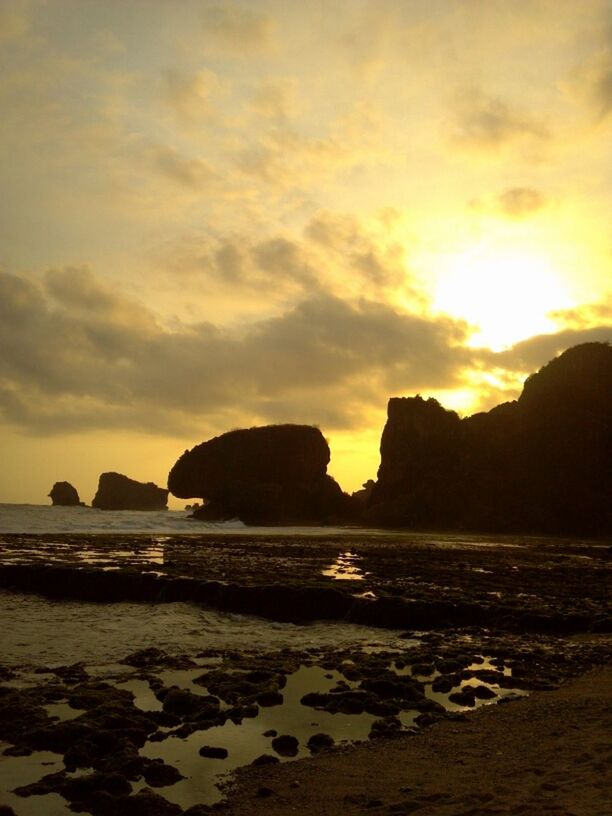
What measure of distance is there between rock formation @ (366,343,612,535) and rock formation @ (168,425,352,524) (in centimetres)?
1095

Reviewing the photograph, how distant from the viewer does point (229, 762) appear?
30.9 ft

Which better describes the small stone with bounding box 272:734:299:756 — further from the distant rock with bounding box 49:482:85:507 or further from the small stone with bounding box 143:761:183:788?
the distant rock with bounding box 49:482:85:507

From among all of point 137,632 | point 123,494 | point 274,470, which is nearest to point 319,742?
point 137,632

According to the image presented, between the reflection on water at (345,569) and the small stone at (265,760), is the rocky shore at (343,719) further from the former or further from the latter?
the reflection on water at (345,569)

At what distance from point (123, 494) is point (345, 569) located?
554ft

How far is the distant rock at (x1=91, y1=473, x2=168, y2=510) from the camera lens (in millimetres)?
191375

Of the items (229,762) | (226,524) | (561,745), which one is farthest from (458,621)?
(226,524)

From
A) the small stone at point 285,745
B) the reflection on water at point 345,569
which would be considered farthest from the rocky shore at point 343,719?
the reflection on water at point 345,569

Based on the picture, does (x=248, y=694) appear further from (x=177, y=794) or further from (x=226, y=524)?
(x=226, y=524)

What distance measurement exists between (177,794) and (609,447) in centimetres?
10660

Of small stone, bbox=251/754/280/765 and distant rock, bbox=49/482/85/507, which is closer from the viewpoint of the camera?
small stone, bbox=251/754/280/765

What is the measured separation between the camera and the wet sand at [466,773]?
7453 mm

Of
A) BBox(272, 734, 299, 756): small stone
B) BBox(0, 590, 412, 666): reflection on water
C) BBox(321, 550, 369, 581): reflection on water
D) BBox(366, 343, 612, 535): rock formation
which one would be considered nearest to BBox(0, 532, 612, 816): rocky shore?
BBox(272, 734, 299, 756): small stone

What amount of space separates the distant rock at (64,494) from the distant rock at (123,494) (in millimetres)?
7555
